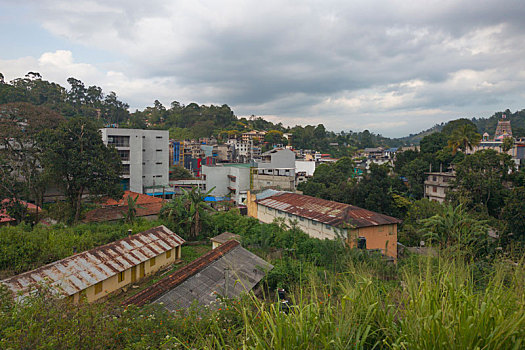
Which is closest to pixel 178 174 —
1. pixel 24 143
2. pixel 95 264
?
pixel 24 143

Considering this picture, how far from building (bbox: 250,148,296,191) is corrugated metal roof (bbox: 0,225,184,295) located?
18563mm

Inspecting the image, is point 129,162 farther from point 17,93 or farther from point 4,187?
point 17,93

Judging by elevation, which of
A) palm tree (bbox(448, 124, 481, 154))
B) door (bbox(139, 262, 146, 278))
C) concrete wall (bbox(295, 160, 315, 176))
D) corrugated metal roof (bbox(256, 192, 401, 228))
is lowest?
door (bbox(139, 262, 146, 278))

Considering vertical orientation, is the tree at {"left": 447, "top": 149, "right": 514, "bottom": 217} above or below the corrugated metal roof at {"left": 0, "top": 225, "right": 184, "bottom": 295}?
above

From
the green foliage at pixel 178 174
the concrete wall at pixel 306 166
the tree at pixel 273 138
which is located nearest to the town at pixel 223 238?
the concrete wall at pixel 306 166

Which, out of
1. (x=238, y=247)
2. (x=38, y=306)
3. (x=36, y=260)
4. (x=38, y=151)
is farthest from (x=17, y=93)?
(x=38, y=306)

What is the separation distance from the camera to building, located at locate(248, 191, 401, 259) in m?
15.4

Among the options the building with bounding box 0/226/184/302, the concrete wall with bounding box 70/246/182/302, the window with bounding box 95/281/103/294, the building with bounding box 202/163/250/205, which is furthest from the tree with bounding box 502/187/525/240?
the building with bounding box 202/163/250/205

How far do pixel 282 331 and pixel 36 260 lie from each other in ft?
38.3

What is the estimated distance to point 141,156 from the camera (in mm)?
32656

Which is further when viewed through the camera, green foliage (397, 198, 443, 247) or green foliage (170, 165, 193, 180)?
green foliage (170, 165, 193, 180)

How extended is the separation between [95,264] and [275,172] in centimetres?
2802

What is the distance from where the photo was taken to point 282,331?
Answer: 2.44m

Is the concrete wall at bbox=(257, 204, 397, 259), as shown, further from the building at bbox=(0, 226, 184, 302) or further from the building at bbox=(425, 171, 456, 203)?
the building at bbox=(425, 171, 456, 203)
